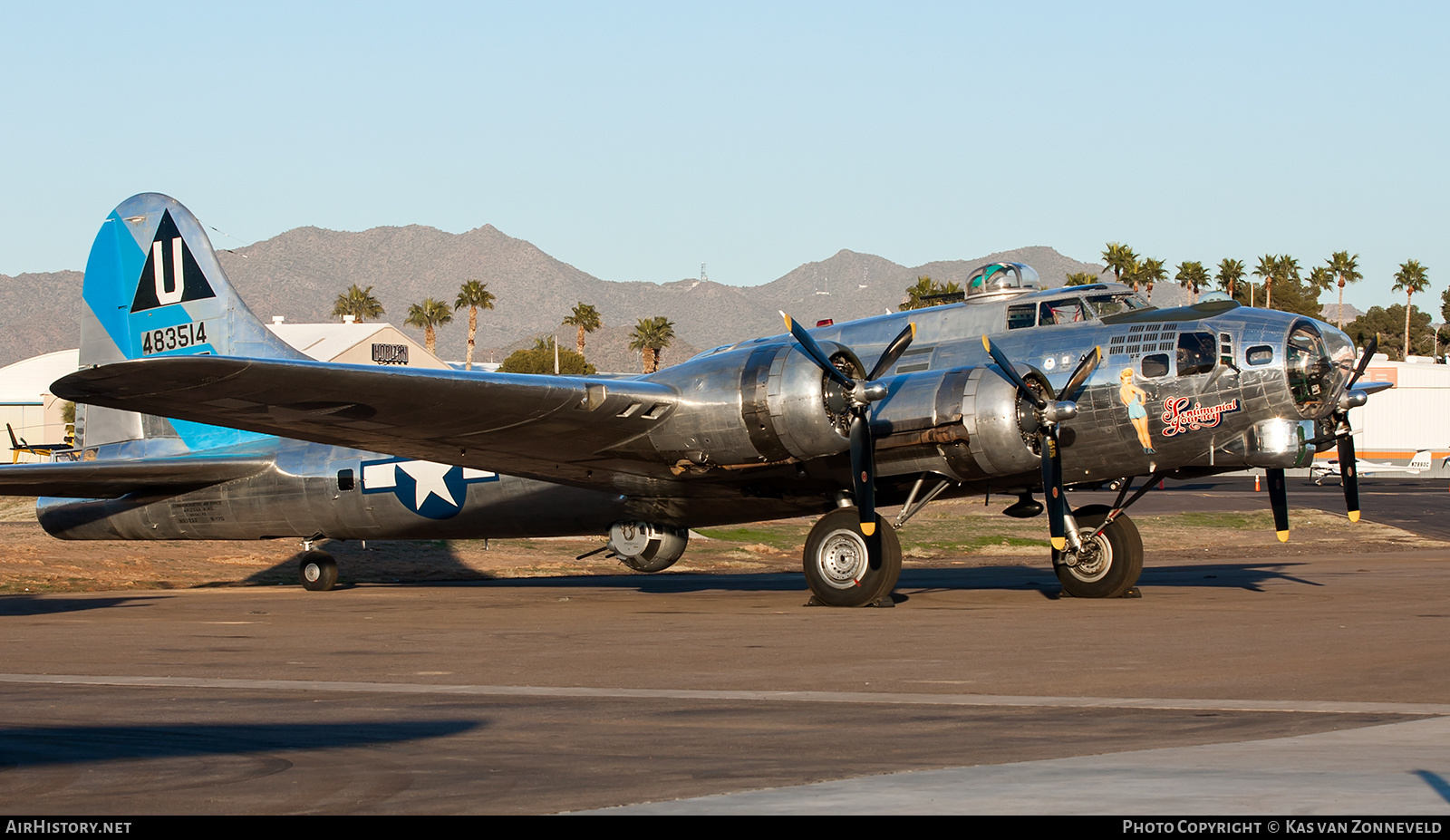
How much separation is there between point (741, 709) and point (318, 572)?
16342mm

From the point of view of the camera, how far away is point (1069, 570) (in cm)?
1953

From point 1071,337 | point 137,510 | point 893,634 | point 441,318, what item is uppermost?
point 441,318

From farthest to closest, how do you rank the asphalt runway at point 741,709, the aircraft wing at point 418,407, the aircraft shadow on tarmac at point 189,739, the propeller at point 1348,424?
1. the propeller at point 1348,424
2. the aircraft wing at point 418,407
3. the aircraft shadow on tarmac at point 189,739
4. the asphalt runway at point 741,709

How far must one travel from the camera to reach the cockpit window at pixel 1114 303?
1842 cm

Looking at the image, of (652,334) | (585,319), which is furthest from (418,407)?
(585,319)

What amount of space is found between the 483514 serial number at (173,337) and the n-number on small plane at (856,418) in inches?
120

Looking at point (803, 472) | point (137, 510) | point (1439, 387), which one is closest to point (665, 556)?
point (803, 472)

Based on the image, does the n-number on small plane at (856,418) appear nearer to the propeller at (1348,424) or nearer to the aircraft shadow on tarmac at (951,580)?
the propeller at (1348,424)

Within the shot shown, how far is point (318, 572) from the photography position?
23.5 meters

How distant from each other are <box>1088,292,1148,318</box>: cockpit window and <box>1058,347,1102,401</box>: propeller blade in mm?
1109

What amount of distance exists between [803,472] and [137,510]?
12497mm

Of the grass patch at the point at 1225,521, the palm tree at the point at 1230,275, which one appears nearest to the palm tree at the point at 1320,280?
the palm tree at the point at 1230,275
